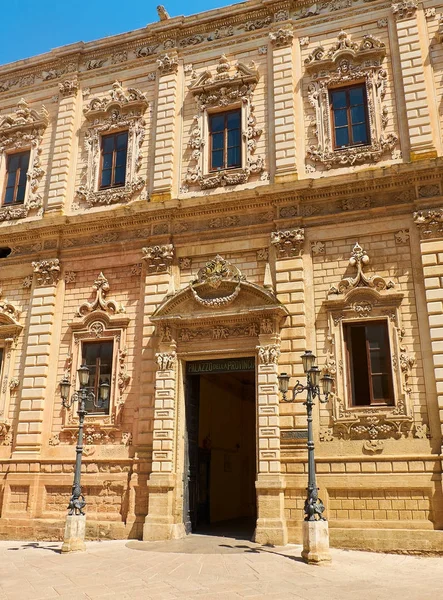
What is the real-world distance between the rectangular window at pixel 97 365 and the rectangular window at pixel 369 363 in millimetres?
6082

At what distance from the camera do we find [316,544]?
994 cm

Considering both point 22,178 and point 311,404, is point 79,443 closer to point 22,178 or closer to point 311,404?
point 311,404

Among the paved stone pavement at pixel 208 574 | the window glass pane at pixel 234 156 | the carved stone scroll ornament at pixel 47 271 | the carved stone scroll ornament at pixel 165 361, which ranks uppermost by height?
the window glass pane at pixel 234 156

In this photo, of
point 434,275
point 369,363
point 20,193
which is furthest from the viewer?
point 20,193

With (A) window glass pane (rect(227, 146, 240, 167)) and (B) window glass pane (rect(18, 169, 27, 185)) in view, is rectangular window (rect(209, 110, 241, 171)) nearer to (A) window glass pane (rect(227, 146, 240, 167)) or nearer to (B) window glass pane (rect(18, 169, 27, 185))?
(A) window glass pane (rect(227, 146, 240, 167))

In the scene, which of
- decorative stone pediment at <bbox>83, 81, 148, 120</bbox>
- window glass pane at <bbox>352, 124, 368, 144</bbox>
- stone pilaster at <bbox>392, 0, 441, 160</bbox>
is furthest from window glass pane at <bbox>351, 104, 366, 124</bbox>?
decorative stone pediment at <bbox>83, 81, 148, 120</bbox>

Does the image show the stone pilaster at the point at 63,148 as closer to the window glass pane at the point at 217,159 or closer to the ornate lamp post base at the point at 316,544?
the window glass pane at the point at 217,159

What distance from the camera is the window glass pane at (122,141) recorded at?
1672 cm

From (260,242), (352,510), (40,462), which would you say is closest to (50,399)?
(40,462)

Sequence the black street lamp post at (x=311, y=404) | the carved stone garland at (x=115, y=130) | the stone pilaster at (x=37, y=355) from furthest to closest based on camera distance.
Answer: the carved stone garland at (x=115, y=130) → the stone pilaster at (x=37, y=355) → the black street lamp post at (x=311, y=404)

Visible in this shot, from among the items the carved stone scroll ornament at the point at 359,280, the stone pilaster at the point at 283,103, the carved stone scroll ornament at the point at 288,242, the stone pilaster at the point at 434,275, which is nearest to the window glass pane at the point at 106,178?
the stone pilaster at the point at 283,103

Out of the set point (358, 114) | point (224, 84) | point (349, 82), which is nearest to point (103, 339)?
point (224, 84)

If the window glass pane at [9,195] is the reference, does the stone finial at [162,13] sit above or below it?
above

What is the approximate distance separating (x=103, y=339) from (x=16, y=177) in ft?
21.4
